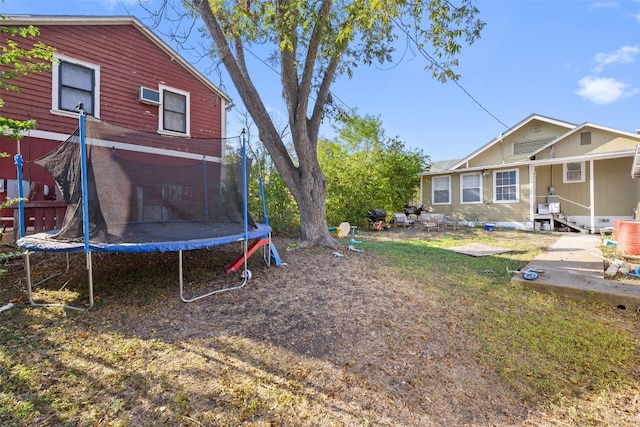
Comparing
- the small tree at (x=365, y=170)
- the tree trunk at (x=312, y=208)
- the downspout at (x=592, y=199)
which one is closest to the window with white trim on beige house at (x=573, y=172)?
the downspout at (x=592, y=199)

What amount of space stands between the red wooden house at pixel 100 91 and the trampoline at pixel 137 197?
2.04 feet

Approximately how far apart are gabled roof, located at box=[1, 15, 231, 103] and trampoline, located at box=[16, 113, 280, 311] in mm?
4513

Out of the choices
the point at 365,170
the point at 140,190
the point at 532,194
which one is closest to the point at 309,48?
the point at 140,190

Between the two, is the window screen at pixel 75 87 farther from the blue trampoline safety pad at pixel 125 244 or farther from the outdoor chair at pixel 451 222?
the outdoor chair at pixel 451 222

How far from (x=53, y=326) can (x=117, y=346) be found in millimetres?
898

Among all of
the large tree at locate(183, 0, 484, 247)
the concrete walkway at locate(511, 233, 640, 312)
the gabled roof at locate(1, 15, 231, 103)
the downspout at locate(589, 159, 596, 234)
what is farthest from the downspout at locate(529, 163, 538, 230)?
the gabled roof at locate(1, 15, 231, 103)

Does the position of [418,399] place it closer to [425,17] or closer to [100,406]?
[100,406]

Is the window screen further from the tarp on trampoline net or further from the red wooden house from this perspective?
the tarp on trampoline net

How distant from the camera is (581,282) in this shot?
400 cm

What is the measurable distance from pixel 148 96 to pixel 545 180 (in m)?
14.8

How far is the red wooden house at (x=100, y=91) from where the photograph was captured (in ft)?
21.1

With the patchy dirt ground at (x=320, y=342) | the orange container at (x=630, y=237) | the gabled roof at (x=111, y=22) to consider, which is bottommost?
the patchy dirt ground at (x=320, y=342)

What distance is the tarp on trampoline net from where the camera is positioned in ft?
10.6

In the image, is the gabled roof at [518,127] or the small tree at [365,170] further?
the gabled roof at [518,127]
